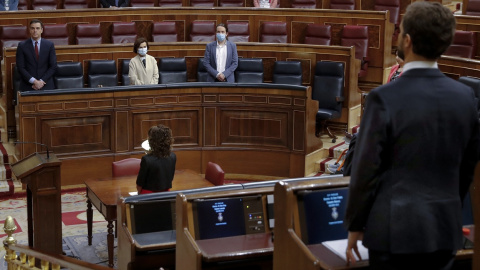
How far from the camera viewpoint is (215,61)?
7.60 meters

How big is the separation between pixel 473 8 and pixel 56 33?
16.2 ft

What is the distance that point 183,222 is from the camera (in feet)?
8.52

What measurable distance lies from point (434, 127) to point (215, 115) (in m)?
5.49

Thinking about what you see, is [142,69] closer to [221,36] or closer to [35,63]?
[221,36]

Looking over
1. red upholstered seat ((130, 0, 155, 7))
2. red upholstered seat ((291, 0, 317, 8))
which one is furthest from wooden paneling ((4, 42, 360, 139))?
red upholstered seat ((291, 0, 317, 8))

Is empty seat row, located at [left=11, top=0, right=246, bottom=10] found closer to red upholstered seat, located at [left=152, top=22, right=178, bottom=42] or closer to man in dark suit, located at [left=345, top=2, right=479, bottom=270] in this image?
red upholstered seat, located at [left=152, top=22, right=178, bottom=42]

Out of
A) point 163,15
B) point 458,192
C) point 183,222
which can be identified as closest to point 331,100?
point 163,15

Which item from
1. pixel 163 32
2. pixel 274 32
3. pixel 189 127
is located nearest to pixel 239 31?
pixel 274 32

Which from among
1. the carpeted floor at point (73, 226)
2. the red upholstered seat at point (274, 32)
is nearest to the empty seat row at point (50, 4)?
the red upholstered seat at point (274, 32)

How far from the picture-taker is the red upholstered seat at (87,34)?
8.57 meters

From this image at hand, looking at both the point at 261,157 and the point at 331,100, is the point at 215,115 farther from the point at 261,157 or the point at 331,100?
the point at 331,100

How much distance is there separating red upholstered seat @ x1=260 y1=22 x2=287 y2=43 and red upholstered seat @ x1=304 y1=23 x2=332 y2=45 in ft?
0.92

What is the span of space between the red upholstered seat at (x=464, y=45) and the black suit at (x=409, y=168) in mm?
6362

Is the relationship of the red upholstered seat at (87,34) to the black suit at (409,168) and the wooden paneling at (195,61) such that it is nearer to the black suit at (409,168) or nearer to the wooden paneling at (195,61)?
the wooden paneling at (195,61)
